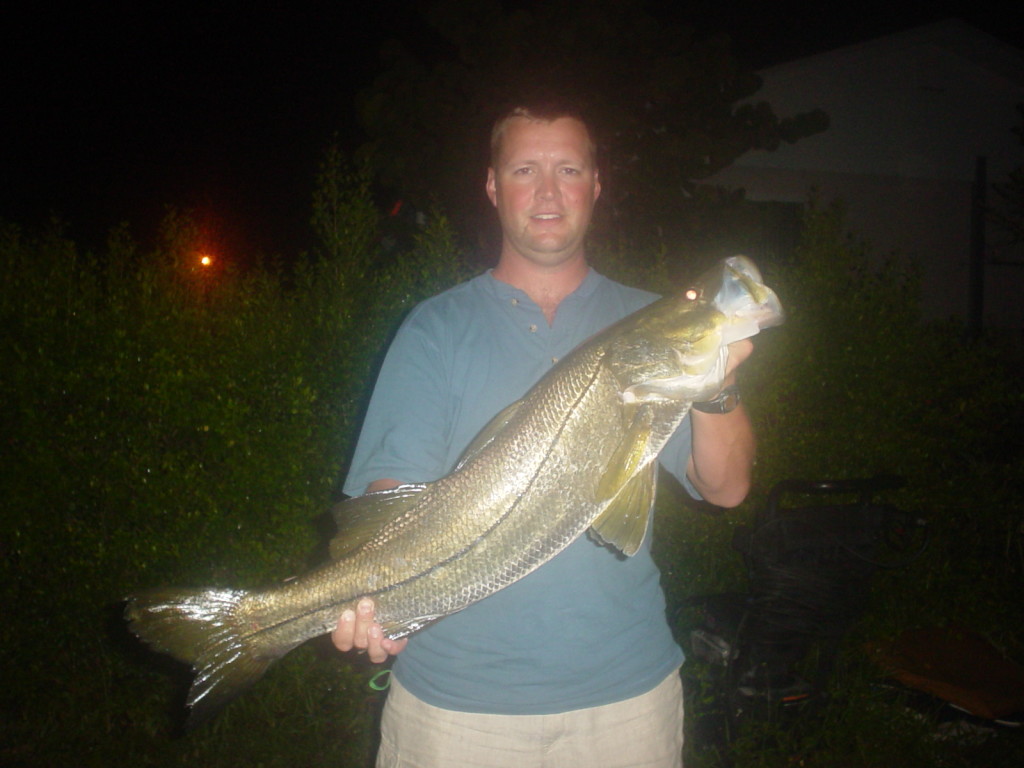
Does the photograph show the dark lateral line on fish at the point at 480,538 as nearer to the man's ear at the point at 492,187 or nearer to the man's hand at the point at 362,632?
the man's hand at the point at 362,632

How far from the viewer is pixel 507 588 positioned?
2.10 m

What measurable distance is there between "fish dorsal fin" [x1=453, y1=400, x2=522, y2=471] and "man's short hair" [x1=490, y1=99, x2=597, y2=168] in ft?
3.15

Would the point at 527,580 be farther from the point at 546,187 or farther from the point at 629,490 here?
the point at 546,187

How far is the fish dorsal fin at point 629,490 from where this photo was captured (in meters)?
1.95

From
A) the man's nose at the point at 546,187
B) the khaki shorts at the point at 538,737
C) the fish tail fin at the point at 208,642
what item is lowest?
the khaki shorts at the point at 538,737

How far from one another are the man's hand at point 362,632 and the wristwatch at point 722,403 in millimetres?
1110

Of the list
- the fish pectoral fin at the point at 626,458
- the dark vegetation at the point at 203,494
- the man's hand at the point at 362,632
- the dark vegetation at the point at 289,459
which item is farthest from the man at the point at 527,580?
the dark vegetation at the point at 203,494

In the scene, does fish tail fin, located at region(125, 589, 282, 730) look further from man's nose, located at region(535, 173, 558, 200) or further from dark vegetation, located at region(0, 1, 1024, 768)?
dark vegetation, located at region(0, 1, 1024, 768)

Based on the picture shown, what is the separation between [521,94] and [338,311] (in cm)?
271

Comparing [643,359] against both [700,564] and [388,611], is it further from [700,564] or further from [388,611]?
[700,564]

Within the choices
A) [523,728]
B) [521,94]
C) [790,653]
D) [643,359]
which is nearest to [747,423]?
[643,359]

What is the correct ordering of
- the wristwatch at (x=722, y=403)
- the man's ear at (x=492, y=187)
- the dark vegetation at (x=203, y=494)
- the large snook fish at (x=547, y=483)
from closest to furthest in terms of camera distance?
the large snook fish at (x=547, y=483) → the wristwatch at (x=722, y=403) → the man's ear at (x=492, y=187) → the dark vegetation at (x=203, y=494)

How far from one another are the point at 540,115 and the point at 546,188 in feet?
0.88

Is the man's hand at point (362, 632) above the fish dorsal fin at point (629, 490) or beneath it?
beneath
